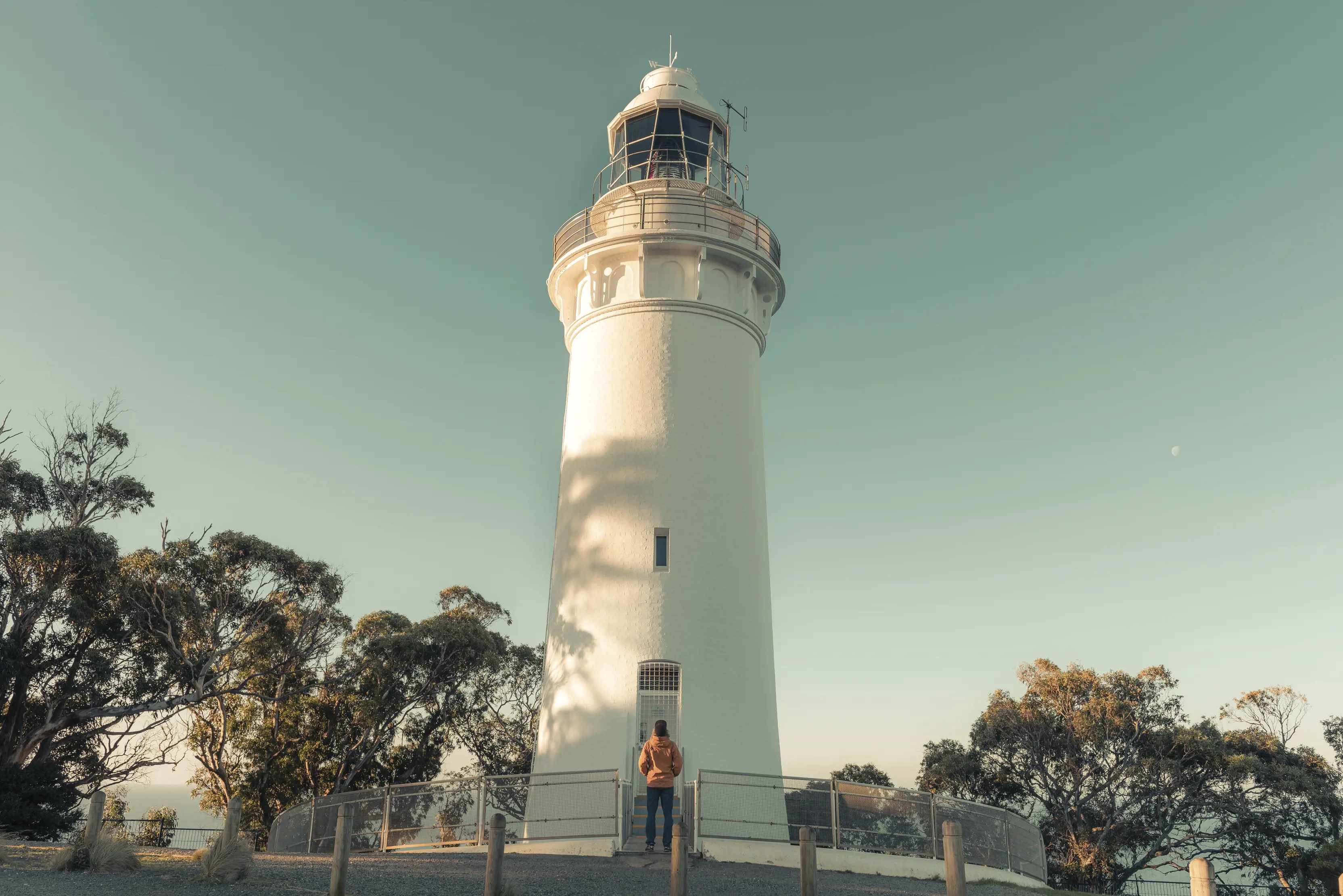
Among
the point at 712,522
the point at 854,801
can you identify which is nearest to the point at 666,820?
the point at 854,801

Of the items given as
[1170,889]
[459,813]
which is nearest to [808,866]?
[459,813]

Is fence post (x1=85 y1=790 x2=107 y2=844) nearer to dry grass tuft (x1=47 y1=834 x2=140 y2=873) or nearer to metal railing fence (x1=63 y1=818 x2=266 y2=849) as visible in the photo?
dry grass tuft (x1=47 y1=834 x2=140 y2=873)

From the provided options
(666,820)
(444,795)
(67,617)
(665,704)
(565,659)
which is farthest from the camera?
(67,617)

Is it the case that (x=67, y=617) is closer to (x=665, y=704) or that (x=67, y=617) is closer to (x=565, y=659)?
(x=565, y=659)

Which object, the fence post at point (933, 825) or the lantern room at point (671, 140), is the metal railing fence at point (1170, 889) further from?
the lantern room at point (671, 140)

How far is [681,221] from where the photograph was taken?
2086cm

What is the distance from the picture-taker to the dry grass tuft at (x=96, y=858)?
12.1 metres

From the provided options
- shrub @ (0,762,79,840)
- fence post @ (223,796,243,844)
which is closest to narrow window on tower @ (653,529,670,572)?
fence post @ (223,796,243,844)

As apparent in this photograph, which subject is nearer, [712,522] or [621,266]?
[712,522]

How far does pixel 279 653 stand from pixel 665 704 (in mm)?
12875

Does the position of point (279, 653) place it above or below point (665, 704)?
above

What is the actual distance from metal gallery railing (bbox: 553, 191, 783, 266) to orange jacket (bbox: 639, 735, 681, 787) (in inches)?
445

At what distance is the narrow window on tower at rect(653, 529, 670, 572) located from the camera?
18266 mm

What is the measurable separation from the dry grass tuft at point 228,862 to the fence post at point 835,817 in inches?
334
